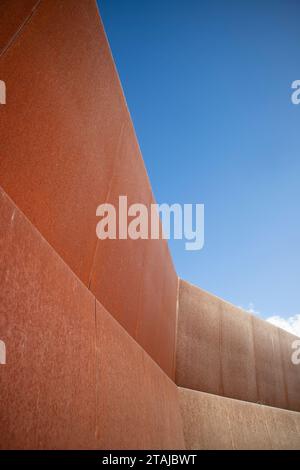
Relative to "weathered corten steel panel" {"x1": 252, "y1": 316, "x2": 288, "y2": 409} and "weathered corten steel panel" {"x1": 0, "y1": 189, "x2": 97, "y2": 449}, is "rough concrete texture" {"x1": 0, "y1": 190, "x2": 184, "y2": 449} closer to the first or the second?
"weathered corten steel panel" {"x1": 0, "y1": 189, "x2": 97, "y2": 449}

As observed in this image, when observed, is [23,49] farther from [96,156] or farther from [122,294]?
[122,294]

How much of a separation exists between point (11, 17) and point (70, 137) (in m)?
0.87

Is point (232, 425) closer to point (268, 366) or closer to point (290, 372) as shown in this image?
point (268, 366)

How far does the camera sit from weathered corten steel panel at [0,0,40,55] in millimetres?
1591

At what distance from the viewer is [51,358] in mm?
1671

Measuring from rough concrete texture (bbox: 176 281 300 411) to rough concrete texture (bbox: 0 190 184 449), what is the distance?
5885 mm

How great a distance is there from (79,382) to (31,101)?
75.7 inches

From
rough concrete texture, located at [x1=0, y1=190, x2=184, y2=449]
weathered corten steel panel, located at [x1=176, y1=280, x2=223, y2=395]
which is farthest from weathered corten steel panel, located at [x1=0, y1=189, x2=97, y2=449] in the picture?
weathered corten steel panel, located at [x1=176, y1=280, x2=223, y2=395]

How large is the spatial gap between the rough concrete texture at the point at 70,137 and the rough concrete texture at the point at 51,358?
28 centimetres

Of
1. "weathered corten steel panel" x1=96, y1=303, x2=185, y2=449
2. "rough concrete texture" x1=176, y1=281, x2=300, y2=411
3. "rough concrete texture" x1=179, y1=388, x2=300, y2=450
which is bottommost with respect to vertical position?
"rough concrete texture" x1=179, y1=388, x2=300, y2=450

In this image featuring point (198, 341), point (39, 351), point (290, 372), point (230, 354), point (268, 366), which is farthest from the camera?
point (290, 372)

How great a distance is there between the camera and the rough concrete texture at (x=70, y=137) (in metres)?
1.75

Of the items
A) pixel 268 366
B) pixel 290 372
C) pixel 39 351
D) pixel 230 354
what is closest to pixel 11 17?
pixel 39 351

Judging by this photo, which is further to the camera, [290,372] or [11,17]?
[290,372]
